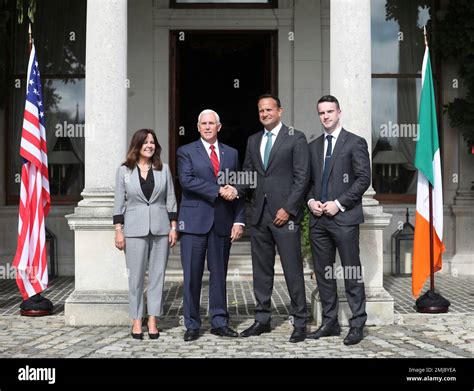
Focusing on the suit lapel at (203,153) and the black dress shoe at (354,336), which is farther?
the suit lapel at (203,153)

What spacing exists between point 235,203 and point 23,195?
2.84m

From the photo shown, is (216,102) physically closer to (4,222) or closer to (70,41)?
(70,41)

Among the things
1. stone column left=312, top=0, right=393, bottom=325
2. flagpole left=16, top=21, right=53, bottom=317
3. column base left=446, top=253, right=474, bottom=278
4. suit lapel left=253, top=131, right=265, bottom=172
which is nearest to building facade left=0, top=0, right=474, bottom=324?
column base left=446, top=253, right=474, bottom=278

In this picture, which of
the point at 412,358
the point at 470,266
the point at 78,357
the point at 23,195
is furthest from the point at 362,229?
the point at 470,266

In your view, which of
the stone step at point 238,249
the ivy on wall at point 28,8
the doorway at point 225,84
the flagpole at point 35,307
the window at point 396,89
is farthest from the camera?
the doorway at point 225,84

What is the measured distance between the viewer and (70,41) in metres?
12.9

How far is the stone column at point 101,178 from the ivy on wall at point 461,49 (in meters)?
5.81

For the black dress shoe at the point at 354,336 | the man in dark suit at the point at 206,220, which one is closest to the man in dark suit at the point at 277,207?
the man in dark suit at the point at 206,220

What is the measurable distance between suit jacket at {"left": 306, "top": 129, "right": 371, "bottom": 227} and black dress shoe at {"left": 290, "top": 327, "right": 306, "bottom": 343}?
1.07 meters

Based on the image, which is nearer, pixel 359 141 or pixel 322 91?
pixel 359 141

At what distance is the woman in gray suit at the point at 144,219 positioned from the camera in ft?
24.5

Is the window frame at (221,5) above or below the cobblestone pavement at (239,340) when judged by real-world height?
above

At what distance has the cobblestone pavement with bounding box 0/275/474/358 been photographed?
22.7 ft

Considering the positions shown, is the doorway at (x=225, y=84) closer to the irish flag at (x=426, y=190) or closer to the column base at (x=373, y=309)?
the irish flag at (x=426, y=190)
